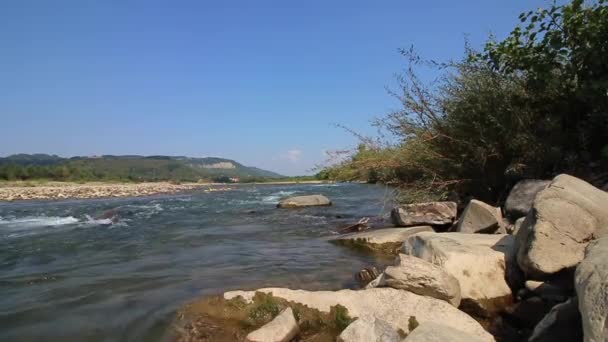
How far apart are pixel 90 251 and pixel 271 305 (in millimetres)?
7077

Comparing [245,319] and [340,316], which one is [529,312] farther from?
[245,319]

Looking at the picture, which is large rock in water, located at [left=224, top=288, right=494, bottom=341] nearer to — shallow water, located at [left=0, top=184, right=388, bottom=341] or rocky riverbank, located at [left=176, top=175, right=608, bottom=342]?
rocky riverbank, located at [left=176, top=175, right=608, bottom=342]

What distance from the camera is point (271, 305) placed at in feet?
16.0

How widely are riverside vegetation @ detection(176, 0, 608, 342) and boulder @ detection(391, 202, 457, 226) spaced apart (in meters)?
0.04

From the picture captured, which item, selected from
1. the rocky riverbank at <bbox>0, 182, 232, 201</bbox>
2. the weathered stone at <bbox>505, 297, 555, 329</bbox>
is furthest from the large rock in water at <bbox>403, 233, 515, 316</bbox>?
the rocky riverbank at <bbox>0, 182, 232, 201</bbox>

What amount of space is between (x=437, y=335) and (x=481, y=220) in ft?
16.8

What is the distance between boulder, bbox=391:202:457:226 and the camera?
10.0m

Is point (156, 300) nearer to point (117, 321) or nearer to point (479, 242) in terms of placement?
point (117, 321)

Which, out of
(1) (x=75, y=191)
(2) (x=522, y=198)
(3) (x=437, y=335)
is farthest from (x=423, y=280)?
(1) (x=75, y=191)

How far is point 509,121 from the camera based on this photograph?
914cm

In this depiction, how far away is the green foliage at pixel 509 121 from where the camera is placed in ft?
24.5

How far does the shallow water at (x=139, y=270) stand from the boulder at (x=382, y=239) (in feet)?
1.56

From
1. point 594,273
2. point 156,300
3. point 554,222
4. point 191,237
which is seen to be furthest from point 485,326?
point 191,237

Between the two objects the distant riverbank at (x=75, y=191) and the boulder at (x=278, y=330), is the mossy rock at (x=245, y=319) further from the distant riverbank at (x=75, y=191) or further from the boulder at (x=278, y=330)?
the distant riverbank at (x=75, y=191)
